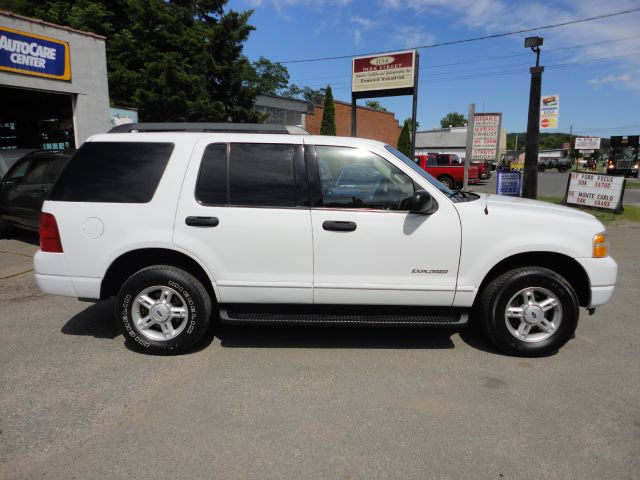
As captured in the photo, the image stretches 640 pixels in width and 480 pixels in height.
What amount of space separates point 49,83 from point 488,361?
11668 mm

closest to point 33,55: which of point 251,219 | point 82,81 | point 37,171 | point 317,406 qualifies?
point 82,81

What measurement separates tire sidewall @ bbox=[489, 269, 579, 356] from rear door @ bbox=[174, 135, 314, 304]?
1603mm

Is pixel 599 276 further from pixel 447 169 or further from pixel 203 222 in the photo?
pixel 447 169

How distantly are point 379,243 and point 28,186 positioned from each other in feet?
23.3

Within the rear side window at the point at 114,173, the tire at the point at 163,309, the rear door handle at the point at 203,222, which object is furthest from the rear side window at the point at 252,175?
the tire at the point at 163,309

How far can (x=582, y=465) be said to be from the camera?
2525 millimetres

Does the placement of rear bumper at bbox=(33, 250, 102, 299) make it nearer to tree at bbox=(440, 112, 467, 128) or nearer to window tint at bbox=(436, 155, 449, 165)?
window tint at bbox=(436, 155, 449, 165)

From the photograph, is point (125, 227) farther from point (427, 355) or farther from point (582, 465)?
point (582, 465)

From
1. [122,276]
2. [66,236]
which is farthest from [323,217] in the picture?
[66,236]

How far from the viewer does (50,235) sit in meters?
3.84

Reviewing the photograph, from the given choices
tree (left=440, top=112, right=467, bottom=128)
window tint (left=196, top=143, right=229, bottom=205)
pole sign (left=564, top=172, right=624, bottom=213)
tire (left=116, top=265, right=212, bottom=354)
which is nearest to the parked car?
tire (left=116, top=265, right=212, bottom=354)

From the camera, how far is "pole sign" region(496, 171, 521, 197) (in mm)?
13523

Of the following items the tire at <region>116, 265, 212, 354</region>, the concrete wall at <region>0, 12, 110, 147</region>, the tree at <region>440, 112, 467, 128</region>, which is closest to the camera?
the tire at <region>116, 265, 212, 354</region>

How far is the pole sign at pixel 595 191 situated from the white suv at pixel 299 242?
10270 mm
